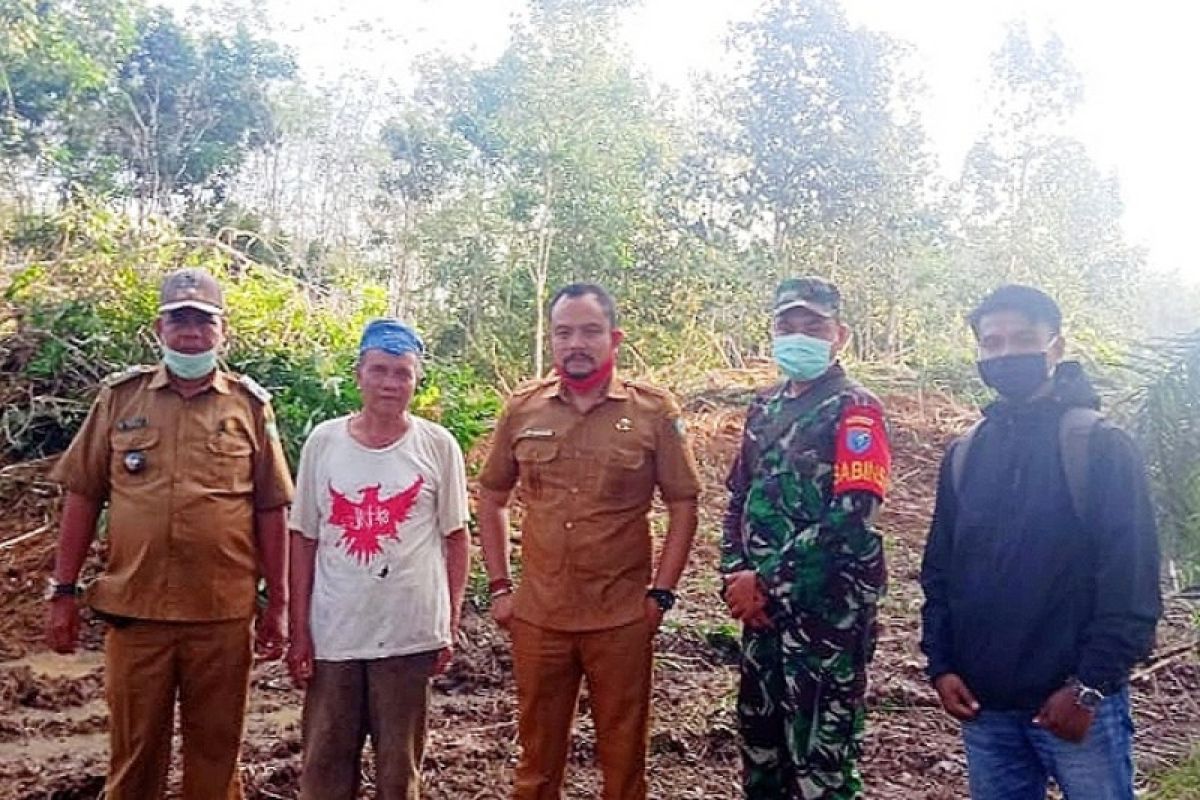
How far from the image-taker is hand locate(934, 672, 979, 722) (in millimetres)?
2562

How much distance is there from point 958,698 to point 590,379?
1.30m

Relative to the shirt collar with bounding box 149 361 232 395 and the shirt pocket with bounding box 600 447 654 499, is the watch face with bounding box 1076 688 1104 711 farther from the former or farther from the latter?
the shirt collar with bounding box 149 361 232 395

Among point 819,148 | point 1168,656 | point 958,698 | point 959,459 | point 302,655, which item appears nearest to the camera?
point 958,698

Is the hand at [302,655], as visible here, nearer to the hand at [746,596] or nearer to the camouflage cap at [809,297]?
the hand at [746,596]

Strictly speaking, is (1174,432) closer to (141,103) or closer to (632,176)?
(632,176)

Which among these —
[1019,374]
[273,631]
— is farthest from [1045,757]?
[273,631]

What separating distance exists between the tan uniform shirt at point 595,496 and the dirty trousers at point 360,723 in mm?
396

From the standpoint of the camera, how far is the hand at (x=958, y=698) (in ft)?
8.41

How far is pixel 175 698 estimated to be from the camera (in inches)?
127

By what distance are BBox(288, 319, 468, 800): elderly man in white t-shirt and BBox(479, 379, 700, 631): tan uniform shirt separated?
0.96 ft

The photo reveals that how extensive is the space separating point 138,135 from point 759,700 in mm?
15531

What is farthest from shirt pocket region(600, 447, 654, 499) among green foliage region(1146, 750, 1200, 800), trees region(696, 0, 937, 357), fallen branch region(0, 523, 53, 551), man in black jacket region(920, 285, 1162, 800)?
trees region(696, 0, 937, 357)

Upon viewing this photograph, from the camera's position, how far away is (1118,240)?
18062mm

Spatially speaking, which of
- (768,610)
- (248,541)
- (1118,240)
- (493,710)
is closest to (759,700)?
(768,610)
